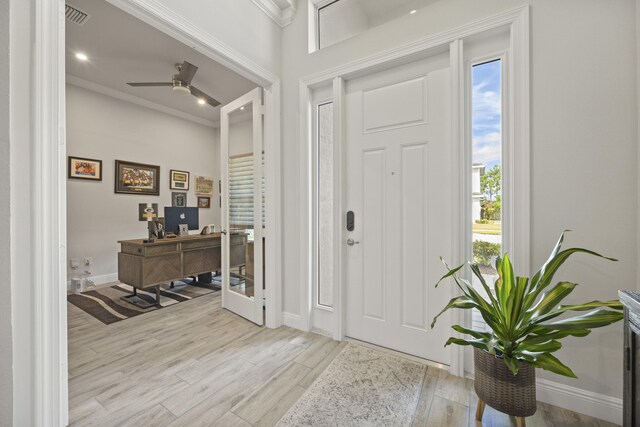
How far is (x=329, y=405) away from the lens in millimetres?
1553

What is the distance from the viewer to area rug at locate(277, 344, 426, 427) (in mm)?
1446

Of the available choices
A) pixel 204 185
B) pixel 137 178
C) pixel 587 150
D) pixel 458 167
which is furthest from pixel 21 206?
pixel 204 185

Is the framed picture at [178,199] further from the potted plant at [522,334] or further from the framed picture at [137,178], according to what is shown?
the potted plant at [522,334]

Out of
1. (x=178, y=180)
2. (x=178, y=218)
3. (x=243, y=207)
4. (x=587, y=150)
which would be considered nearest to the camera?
(x=587, y=150)

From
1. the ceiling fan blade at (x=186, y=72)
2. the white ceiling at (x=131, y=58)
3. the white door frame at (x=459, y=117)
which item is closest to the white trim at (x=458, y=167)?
the white door frame at (x=459, y=117)

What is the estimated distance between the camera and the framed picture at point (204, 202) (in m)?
5.56

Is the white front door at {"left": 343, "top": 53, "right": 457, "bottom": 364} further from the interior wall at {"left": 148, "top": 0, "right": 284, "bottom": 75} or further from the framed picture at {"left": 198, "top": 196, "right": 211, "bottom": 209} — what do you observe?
the framed picture at {"left": 198, "top": 196, "right": 211, "bottom": 209}

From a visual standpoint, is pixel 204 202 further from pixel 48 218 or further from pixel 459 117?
pixel 459 117

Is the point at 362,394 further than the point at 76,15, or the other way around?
the point at 76,15

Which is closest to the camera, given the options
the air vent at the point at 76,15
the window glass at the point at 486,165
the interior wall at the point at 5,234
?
the interior wall at the point at 5,234

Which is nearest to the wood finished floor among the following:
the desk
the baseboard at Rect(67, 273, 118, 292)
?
the desk

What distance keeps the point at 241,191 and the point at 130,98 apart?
10.4 ft

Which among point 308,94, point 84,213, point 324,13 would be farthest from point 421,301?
point 84,213

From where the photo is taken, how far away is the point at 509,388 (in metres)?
1.24
